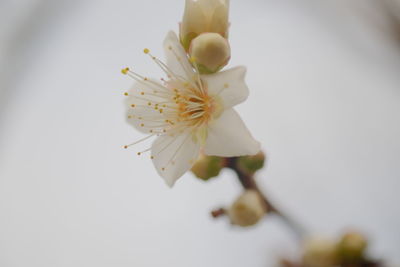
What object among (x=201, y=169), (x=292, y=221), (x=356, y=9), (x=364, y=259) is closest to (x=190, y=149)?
(x=201, y=169)

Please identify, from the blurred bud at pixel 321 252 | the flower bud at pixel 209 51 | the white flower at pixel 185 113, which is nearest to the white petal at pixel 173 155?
the white flower at pixel 185 113

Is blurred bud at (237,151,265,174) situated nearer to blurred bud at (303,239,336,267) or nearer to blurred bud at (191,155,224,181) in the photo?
blurred bud at (191,155,224,181)

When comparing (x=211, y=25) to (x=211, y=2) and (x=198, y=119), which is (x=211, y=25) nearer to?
(x=211, y=2)

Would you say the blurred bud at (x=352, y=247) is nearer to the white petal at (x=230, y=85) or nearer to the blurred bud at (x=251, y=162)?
Result: the blurred bud at (x=251, y=162)

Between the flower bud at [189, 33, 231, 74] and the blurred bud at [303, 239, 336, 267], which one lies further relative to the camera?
the blurred bud at [303, 239, 336, 267]

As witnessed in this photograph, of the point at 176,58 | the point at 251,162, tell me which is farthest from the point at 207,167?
the point at 176,58

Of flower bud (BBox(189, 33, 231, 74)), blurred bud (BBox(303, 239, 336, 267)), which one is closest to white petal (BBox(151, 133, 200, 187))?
flower bud (BBox(189, 33, 231, 74))
